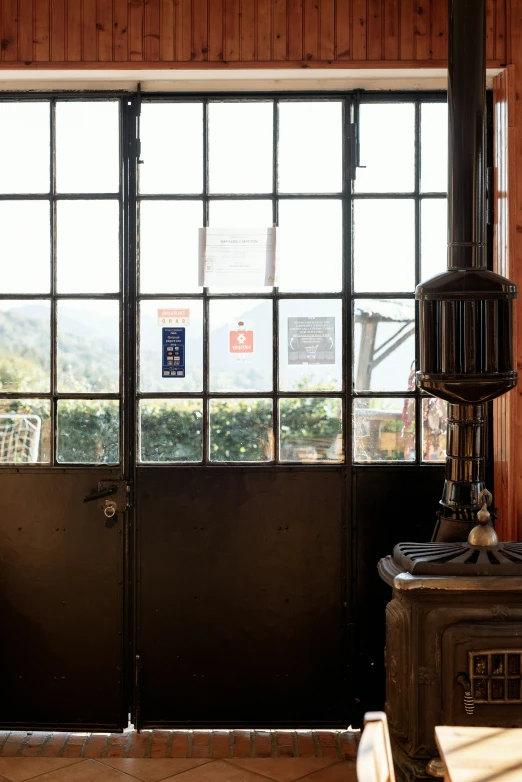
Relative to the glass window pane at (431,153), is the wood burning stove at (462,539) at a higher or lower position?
lower

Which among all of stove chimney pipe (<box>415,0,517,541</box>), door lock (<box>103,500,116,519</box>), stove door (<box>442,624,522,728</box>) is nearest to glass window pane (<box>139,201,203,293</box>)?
door lock (<box>103,500,116,519</box>)

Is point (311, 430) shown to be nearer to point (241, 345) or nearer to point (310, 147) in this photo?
point (241, 345)

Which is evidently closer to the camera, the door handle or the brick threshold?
the brick threshold

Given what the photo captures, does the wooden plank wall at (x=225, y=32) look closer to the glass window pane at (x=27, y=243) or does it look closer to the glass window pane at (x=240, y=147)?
the glass window pane at (x=240, y=147)

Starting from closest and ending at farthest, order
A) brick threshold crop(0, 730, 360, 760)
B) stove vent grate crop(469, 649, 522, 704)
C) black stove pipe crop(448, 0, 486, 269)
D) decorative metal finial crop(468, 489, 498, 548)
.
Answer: stove vent grate crop(469, 649, 522, 704), decorative metal finial crop(468, 489, 498, 548), black stove pipe crop(448, 0, 486, 269), brick threshold crop(0, 730, 360, 760)

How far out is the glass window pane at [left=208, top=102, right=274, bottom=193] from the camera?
12.4ft

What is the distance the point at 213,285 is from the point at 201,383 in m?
0.44

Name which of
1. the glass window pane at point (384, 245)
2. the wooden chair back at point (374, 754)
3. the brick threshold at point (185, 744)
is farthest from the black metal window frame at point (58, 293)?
the wooden chair back at point (374, 754)

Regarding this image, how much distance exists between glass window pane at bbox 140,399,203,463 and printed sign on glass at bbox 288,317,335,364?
1.58 ft

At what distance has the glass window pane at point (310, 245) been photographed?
12.4 ft

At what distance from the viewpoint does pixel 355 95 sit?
147 inches

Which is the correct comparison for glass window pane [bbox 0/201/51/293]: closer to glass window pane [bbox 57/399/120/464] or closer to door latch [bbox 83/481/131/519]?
glass window pane [bbox 57/399/120/464]

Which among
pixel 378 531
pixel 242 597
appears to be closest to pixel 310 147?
pixel 378 531

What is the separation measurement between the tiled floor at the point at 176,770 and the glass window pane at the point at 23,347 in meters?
1.57
